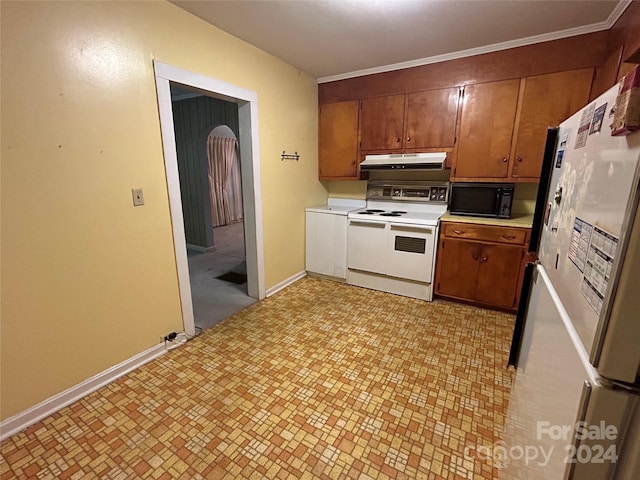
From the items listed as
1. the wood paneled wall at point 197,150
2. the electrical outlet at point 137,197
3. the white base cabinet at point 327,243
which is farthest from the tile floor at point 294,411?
the wood paneled wall at point 197,150

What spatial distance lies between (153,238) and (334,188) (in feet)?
8.33

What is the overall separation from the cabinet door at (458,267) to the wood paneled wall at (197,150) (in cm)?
344

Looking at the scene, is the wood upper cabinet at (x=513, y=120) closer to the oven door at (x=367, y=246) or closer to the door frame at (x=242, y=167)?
the oven door at (x=367, y=246)

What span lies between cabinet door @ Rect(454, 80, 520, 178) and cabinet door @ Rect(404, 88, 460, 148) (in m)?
0.10

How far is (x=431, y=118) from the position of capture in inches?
116

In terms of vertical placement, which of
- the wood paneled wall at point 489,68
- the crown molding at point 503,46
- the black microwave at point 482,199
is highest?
the crown molding at point 503,46

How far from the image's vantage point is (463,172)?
2887mm

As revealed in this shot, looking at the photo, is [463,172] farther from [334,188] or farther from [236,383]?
[236,383]

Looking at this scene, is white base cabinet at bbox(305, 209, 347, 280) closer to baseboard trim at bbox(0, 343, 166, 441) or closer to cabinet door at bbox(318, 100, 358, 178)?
cabinet door at bbox(318, 100, 358, 178)

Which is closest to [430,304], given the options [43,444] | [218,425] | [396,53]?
[218,425]

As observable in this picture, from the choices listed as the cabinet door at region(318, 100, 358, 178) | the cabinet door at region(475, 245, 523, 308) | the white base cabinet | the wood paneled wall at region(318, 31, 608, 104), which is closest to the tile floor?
the cabinet door at region(475, 245, 523, 308)

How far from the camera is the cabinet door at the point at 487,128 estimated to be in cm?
261

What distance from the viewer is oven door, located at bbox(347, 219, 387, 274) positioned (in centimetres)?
312

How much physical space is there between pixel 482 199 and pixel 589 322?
2553 millimetres
